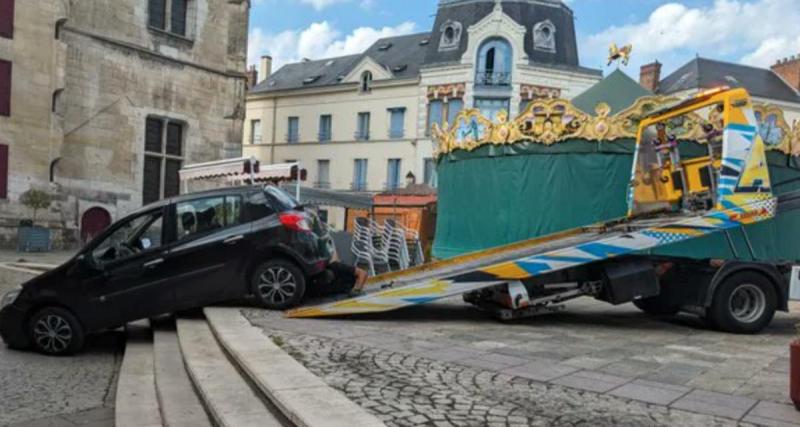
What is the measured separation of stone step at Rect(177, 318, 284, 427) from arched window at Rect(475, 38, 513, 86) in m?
31.4

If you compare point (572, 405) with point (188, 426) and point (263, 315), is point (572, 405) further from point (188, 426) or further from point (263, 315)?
point (263, 315)

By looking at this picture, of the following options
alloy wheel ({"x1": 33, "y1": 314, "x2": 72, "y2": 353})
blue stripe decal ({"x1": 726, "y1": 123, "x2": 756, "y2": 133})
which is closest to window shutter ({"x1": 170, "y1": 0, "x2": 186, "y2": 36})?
alloy wheel ({"x1": 33, "y1": 314, "x2": 72, "y2": 353})

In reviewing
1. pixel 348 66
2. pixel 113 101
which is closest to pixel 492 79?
pixel 348 66

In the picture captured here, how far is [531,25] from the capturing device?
37562mm

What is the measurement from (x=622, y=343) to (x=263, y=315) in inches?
159

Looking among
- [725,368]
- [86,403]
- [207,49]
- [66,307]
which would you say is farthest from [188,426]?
[207,49]

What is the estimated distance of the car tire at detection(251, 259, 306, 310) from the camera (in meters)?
8.17

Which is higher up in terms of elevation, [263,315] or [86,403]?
[263,315]

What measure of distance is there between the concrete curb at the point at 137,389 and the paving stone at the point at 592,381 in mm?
3108

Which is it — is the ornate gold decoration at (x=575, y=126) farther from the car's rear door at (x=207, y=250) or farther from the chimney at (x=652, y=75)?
the chimney at (x=652, y=75)

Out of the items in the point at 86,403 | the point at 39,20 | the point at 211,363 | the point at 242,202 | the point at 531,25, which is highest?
the point at 531,25

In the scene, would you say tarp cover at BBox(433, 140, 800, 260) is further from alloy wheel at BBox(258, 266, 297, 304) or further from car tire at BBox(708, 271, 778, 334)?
alloy wheel at BBox(258, 266, 297, 304)

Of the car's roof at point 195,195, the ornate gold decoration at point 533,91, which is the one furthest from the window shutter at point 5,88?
the ornate gold decoration at point 533,91

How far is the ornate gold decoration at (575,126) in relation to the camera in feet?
34.4
